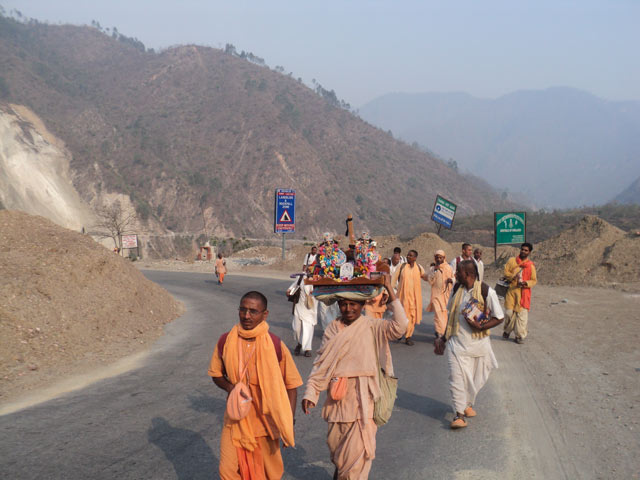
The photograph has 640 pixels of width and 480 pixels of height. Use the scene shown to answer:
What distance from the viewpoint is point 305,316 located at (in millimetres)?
9180

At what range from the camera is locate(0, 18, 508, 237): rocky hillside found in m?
67.4

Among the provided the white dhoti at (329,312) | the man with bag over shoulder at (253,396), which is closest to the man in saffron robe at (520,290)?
the white dhoti at (329,312)

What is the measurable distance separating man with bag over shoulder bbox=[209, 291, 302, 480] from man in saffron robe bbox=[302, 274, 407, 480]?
0.97ft

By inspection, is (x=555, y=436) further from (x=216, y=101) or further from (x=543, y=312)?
(x=216, y=101)

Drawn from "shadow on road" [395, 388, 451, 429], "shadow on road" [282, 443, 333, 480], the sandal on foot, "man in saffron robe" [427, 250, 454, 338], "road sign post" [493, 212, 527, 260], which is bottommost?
"shadow on road" [282, 443, 333, 480]

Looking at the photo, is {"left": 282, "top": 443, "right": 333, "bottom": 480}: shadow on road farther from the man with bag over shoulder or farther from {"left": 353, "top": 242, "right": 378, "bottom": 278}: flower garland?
{"left": 353, "top": 242, "right": 378, "bottom": 278}: flower garland

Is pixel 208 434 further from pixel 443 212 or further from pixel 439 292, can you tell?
pixel 443 212

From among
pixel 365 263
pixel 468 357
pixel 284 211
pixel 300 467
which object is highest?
pixel 284 211

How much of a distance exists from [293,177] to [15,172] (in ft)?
124

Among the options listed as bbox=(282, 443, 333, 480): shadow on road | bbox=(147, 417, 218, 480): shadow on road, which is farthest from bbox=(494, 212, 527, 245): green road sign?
bbox=(147, 417, 218, 480): shadow on road

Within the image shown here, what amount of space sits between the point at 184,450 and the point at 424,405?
298cm

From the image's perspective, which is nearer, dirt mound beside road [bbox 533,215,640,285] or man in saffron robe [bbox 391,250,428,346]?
man in saffron robe [bbox 391,250,428,346]

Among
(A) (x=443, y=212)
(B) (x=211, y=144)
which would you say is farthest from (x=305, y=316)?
(B) (x=211, y=144)

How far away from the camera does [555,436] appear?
559 centimetres
